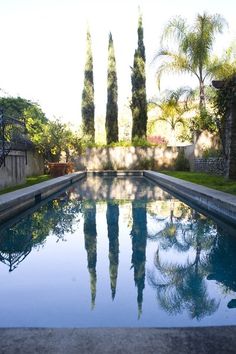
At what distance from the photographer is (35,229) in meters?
7.12

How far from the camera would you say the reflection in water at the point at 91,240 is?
13.6 ft

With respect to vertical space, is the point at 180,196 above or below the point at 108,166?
below

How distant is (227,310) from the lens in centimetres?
331

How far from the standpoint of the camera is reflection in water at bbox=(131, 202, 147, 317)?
4.07 metres

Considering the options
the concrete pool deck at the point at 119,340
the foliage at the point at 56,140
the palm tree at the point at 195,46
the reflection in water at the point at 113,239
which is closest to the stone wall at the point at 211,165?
the palm tree at the point at 195,46

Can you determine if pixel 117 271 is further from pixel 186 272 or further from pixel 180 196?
pixel 180 196

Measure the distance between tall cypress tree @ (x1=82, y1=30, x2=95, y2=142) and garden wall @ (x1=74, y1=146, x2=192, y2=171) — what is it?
11.5 feet

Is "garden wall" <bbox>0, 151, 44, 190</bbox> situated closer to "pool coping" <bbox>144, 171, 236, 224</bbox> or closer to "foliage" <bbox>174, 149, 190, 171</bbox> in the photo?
"pool coping" <bbox>144, 171, 236, 224</bbox>

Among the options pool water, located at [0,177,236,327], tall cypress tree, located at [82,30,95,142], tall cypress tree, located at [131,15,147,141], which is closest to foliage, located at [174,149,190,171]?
tall cypress tree, located at [131,15,147,141]

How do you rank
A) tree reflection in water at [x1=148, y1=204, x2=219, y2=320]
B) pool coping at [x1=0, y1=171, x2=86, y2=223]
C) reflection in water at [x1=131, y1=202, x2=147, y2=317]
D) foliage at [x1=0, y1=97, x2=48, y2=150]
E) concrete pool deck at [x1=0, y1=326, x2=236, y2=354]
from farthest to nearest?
1. foliage at [x1=0, y1=97, x2=48, y2=150]
2. pool coping at [x1=0, y1=171, x2=86, y2=223]
3. reflection in water at [x1=131, y1=202, x2=147, y2=317]
4. tree reflection in water at [x1=148, y1=204, x2=219, y2=320]
5. concrete pool deck at [x1=0, y1=326, x2=236, y2=354]

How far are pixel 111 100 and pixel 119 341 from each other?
28614 mm

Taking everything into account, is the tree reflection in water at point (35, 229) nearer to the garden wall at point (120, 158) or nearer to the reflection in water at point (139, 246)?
the reflection in water at point (139, 246)

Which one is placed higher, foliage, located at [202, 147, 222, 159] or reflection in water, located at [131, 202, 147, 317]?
foliage, located at [202, 147, 222, 159]

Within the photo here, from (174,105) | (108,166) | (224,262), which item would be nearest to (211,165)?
(174,105)
